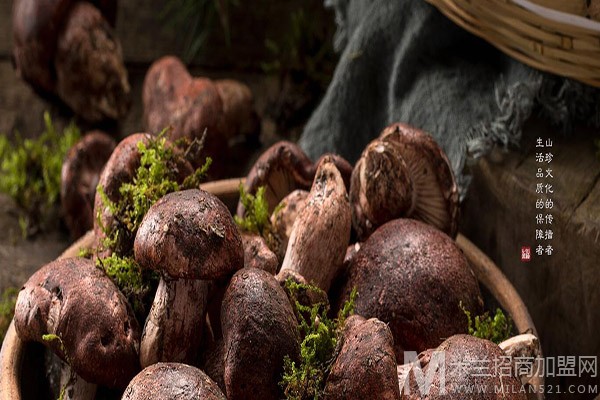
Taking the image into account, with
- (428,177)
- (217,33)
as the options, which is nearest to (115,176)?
(428,177)

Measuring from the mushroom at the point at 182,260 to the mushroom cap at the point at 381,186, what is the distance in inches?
13.0

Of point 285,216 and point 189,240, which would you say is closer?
point 189,240

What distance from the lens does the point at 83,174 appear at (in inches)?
83.3

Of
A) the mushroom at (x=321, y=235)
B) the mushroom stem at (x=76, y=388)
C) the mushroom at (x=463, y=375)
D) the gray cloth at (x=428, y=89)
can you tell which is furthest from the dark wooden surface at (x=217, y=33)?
the mushroom at (x=463, y=375)

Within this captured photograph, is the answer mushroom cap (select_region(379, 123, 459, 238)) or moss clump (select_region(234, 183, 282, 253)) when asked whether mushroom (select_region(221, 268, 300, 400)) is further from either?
mushroom cap (select_region(379, 123, 459, 238))

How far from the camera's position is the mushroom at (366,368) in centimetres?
116

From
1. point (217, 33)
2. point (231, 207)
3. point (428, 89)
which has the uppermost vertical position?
point (217, 33)

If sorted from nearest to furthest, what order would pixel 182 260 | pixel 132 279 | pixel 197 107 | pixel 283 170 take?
pixel 182 260 < pixel 132 279 < pixel 283 170 < pixel 197 107

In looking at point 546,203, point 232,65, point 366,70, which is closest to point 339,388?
point 546,203

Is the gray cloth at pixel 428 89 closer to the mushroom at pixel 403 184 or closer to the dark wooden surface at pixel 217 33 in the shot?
the mushroom at pixel 403 184

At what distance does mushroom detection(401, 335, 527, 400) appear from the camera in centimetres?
115

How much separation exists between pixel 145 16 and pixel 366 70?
1211 millimetres

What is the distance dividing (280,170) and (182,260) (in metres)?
0.47

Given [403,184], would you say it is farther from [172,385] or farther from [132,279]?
[172,385]
